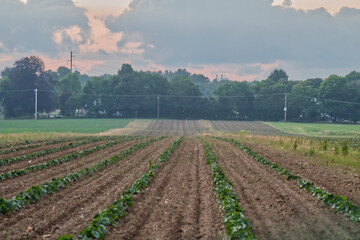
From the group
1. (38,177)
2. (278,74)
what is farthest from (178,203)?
(278,74)

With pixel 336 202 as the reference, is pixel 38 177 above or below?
below

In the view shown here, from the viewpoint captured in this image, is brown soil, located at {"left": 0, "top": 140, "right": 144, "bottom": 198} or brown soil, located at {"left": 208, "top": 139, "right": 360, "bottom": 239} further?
brown soil, located at {"left": 0, "top": 140, "right": 144, "bottom": 198}

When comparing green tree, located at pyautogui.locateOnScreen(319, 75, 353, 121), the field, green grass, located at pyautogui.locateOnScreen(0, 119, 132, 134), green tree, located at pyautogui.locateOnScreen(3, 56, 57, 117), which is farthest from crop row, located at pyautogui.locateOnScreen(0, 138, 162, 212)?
green tree, located at pyautogui.locateOnScreen(319, 75, 353, 121)

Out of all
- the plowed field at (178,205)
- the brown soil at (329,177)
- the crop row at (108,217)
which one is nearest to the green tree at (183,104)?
the brown soil at (329,177)

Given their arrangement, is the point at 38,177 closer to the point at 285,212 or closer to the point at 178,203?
the point at 178,203

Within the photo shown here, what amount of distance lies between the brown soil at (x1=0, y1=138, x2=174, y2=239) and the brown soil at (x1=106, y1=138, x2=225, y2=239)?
1.07 metres

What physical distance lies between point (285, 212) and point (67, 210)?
6.22m

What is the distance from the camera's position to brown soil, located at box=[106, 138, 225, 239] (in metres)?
10.1

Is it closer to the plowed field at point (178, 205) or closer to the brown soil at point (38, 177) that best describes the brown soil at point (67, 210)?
the plowed field at point (178, 205)

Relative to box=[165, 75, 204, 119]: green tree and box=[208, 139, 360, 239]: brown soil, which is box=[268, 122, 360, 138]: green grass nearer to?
box=[165, 75, 204, 119]: green tree

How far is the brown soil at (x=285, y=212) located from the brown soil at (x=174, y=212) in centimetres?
108

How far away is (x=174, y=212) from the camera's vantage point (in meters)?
12.1

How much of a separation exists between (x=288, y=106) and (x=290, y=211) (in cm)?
10386

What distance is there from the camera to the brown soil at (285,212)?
10348 millimetres
